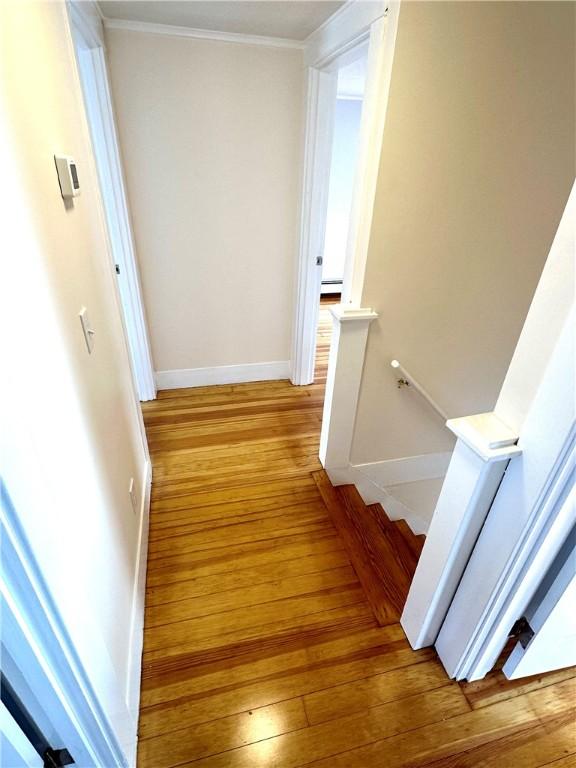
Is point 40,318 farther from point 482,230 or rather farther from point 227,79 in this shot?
point 227,79

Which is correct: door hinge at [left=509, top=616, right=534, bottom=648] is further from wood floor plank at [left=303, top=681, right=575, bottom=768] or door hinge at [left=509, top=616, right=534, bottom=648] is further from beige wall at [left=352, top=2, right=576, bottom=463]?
beige wall at [left=352, top=2, right=576, bottom=463]

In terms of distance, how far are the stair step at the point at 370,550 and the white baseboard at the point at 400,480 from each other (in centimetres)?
9

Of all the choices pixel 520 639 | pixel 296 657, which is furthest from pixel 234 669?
pixel 520 639

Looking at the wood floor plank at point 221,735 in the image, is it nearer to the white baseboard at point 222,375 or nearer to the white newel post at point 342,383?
the white newel post at point 342,383

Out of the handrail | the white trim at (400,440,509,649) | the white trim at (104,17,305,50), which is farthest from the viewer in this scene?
the white trim at (104,17,305,50)

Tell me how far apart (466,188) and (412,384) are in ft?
2.64

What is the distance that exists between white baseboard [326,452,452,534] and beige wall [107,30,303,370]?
130cm

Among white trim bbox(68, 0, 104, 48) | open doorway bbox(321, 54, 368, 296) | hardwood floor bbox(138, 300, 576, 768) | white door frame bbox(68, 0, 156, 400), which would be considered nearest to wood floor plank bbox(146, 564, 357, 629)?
hardwood floor bbox(138, 300, 576, 768)

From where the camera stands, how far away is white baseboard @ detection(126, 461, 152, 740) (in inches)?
45.7

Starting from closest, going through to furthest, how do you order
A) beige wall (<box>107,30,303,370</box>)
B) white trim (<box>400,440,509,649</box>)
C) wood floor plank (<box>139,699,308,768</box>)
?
1. white trim (<box>400,440,509,649</box>)
2. wood floor plank (<box>139,699,308,768</box>)
3. beige wall (<box>107,30,303,370</box>)

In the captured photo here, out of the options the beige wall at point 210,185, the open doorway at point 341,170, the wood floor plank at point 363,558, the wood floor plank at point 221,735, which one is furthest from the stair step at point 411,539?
the open doorway at point 341,170

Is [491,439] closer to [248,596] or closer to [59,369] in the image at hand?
[59,369]

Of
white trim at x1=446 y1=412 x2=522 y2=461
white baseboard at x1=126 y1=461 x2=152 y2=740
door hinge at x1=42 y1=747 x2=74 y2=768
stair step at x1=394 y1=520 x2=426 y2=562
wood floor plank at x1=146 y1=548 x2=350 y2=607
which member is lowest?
stair step at x1=394 y1=520 x2=426 y2=562

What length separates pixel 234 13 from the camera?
5.77 feet
